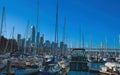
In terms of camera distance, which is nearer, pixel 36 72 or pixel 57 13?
pixel 36 72

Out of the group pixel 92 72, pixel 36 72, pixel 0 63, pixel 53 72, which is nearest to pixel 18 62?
pixel 0 63

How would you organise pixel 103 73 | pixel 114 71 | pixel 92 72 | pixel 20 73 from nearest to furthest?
pixel 20 73 → pixel 114 71 → pixel 103 73 → pixel 92 72

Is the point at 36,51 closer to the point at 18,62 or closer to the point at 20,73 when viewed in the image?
the point at 18,62

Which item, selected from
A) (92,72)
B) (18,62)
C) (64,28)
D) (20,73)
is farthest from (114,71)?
(64,28)

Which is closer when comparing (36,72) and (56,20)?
(36,72)

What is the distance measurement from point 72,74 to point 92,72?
5546 mm

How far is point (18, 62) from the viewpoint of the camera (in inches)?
1807

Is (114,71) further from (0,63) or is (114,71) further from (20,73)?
(0,63)

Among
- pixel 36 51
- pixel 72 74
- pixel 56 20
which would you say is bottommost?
pixel 72 74

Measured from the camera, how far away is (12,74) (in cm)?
2848

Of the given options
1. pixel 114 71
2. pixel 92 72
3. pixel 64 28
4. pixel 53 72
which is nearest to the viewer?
pixel 53 72

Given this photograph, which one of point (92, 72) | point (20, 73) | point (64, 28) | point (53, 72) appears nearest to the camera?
point (53, 72)

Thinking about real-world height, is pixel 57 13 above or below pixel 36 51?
above

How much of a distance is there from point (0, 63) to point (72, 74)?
47.0ft
